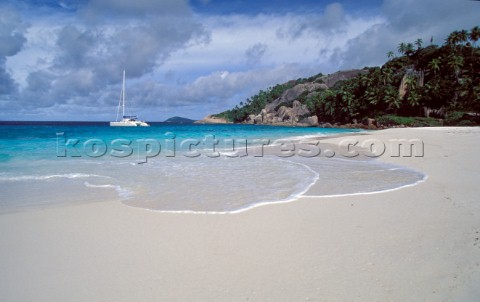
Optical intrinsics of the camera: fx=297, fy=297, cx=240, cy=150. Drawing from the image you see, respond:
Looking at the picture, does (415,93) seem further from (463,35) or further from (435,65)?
(463,35)

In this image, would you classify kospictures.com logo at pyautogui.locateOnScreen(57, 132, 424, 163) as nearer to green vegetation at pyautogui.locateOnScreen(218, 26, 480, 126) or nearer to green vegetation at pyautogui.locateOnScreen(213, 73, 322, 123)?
green vegetation at pyautogui.locateOnScreen(218, 26, 480, 126)

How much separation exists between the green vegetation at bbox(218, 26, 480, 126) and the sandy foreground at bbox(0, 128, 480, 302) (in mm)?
47216

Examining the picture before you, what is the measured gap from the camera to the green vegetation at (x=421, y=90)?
47.4 meters

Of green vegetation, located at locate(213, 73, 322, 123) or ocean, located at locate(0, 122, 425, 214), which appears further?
green vegetation, located at locate(213, 73, 322, 123)

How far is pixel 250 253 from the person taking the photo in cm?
313

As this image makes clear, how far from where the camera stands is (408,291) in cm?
240

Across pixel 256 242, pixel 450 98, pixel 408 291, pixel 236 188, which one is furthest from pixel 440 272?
pixel 450 98

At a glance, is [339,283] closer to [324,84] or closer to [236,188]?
[236,188]

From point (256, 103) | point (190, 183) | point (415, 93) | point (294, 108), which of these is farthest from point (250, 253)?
point (256, 103)

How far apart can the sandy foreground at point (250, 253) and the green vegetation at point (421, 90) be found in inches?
1859

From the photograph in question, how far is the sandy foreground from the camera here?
2.48 meters

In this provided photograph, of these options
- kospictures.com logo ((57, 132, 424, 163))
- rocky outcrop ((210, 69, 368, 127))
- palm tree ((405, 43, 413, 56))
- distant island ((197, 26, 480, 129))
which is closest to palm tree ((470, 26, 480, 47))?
distant island ((197, 26, 480, 129))

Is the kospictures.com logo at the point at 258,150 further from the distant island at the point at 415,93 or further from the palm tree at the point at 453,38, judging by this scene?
the palm tree at the point at 453,38

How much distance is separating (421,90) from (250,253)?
60.7 metres
